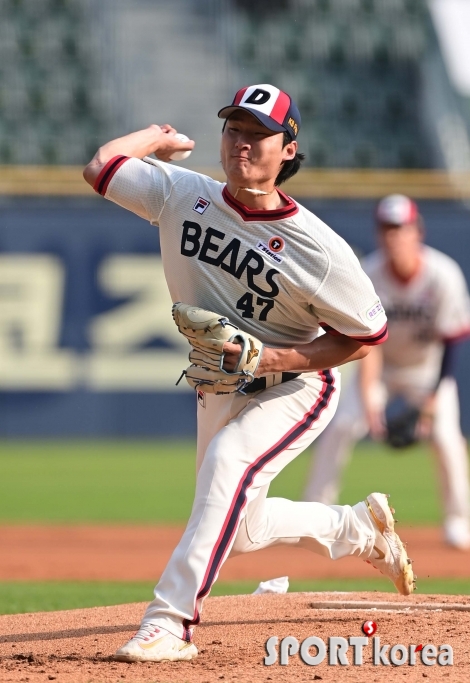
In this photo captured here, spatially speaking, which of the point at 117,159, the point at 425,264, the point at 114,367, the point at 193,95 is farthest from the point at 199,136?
the point at 117,159

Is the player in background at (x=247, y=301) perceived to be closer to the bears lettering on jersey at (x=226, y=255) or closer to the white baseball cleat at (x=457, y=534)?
the bears lettering on jersey at (x=226, y=255)

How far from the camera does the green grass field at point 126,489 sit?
6.19 metres

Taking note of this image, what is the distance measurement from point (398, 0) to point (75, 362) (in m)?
8.37

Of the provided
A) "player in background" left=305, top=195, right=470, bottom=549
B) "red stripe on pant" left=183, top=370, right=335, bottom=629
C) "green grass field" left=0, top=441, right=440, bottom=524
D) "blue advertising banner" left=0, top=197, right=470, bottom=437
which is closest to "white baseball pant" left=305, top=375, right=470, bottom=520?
"player in background" left=305, top=195, right=470, bottom=549

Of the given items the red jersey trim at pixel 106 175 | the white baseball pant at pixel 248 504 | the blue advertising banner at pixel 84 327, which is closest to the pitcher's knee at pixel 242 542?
the white baseball pant at pixel 248 504

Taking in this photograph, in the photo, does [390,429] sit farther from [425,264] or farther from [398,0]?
[398,0]

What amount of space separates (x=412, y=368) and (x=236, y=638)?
472 cm

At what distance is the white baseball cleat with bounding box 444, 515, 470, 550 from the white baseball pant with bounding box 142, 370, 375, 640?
138 inches

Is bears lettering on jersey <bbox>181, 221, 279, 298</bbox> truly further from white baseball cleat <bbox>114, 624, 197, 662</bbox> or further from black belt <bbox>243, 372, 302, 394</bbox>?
white baseball cleat <bbox>114, 624, 197, 662</bbox>

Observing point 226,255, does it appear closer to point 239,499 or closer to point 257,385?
point 257,385

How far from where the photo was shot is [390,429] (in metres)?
8.19

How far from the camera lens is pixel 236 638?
409cm

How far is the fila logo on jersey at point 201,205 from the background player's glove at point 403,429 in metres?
4.48

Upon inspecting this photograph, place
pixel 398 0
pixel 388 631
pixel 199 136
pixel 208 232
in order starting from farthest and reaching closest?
pixel 398 0 < pixel 199 136 < pixel 388 631 < pixel 208 232
